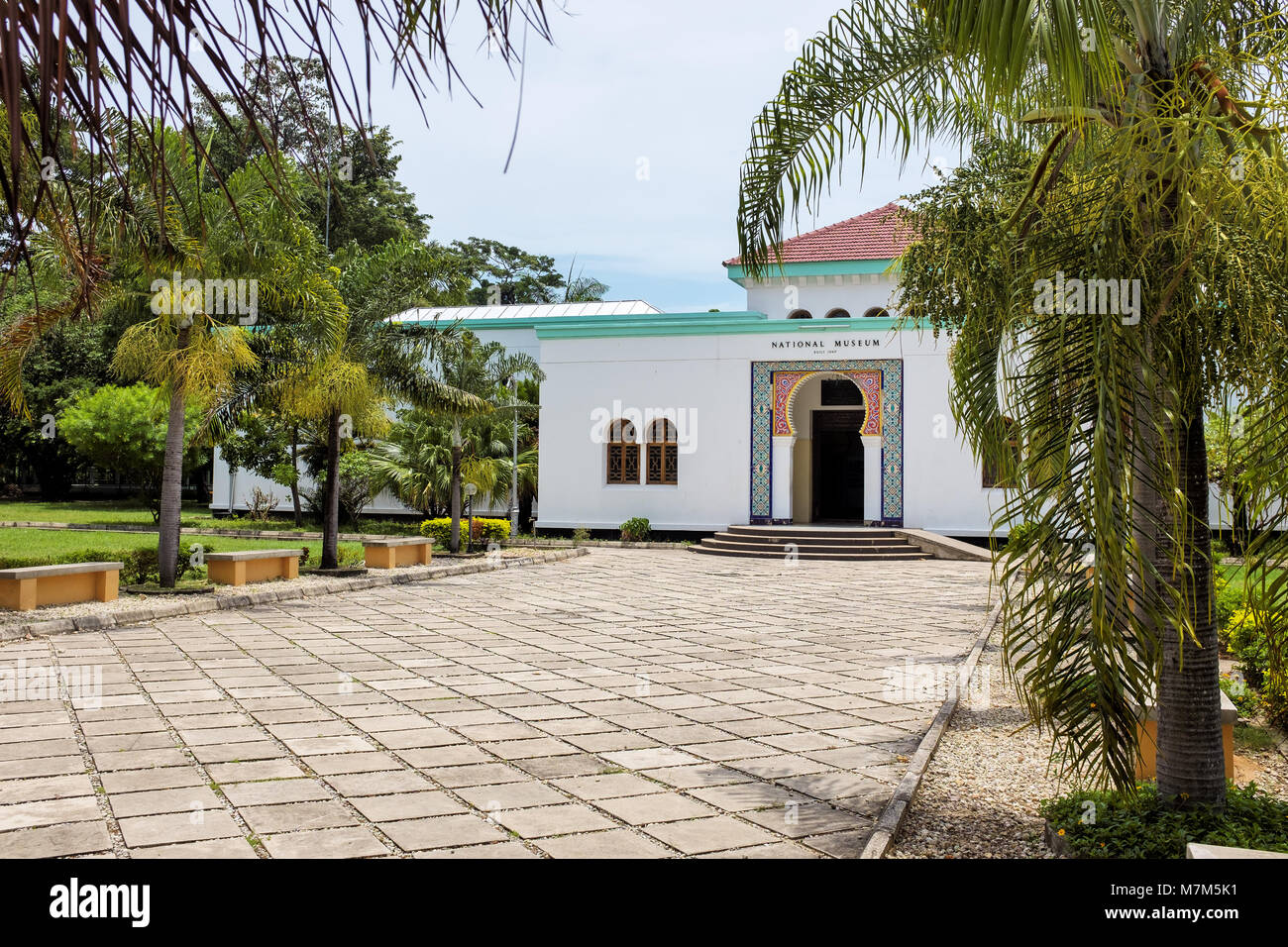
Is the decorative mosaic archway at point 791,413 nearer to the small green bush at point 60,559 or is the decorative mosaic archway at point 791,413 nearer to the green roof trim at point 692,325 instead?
the green roof trim at point 692,325

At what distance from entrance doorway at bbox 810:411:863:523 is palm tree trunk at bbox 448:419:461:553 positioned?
8.63 meters

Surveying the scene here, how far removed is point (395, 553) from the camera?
15164 mm

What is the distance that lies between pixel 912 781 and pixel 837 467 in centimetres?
1916

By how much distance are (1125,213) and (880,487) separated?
1724 cm

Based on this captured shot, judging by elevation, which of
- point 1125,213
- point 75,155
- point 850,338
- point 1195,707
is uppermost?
point 850,338

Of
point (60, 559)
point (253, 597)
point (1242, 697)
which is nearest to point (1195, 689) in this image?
point (1242, 697)

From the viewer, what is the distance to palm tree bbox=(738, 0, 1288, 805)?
3188mm

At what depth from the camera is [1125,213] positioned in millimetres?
3543

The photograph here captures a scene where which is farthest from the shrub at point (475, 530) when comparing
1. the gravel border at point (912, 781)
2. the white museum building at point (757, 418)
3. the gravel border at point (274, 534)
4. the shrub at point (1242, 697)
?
the shrub at point (1242, 697)

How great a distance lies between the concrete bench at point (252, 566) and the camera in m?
11.8

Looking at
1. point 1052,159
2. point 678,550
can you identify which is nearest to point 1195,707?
point 1052,159
